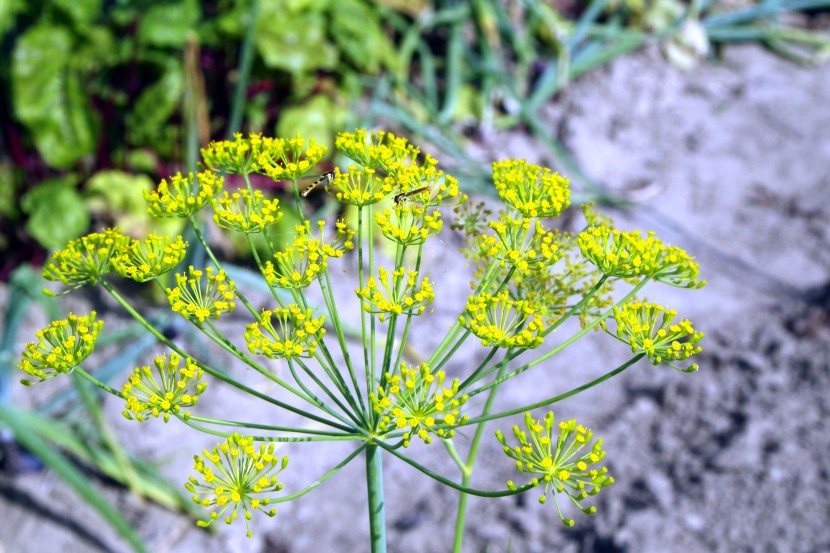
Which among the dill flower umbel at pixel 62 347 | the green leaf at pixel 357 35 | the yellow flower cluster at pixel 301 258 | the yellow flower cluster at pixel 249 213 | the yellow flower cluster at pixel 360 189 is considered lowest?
the dill flower umbel at pixel 62 347

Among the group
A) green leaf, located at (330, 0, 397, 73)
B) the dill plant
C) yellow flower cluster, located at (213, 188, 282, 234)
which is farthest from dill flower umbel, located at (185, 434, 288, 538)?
green leaf, located at (330, 0, 397, 73)

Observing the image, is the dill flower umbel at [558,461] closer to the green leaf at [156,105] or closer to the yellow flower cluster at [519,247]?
the yellow flower cluster at [519,247]

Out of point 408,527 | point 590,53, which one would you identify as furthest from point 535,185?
point 590,53

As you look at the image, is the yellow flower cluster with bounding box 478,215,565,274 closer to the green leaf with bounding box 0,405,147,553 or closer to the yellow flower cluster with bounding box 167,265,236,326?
the yellow flower cluster with bounding box 167,265,236,326

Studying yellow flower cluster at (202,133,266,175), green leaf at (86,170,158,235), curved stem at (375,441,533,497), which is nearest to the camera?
curved stem at (375,441,533,497)

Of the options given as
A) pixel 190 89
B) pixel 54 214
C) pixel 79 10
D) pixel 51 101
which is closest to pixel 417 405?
pixel 190 89

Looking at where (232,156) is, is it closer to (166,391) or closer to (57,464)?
(166,391)

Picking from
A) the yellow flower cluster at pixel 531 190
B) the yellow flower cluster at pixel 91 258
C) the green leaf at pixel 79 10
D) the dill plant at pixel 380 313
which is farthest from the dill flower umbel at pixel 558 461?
the green leaf at pixel 79 10
